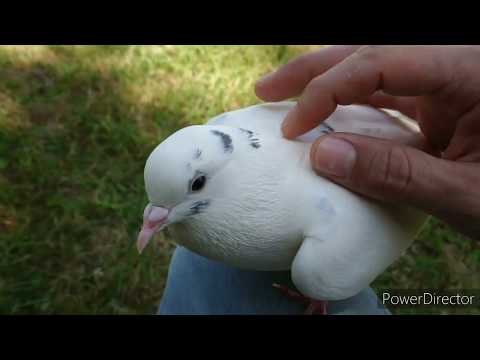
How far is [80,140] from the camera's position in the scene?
9.40ft

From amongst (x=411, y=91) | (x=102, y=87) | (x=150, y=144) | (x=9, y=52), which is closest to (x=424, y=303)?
(x=411, y=91)

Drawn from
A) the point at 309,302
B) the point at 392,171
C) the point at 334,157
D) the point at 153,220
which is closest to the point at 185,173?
the point at 153,220

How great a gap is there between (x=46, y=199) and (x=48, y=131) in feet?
1.69

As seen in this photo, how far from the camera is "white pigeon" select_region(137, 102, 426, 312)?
1191 millimetres

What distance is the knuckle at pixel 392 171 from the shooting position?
4.13 ft

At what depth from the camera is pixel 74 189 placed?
265 centimetres

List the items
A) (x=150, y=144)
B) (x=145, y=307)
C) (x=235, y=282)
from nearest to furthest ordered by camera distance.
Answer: (x=235, y=282) → (x=145, y=307) → (x=150, y=144)

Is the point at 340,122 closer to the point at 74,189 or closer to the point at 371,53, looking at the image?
the point at 371,53

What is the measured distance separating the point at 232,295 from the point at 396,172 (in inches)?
30.1

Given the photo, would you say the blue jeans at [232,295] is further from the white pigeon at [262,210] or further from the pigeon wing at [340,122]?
the pigeon wing at [340,122]

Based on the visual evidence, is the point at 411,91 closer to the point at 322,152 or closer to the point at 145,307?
the point at 322,152

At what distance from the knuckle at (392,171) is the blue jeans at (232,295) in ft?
1.79

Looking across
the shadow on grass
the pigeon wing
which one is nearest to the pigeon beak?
the pigeon wing
